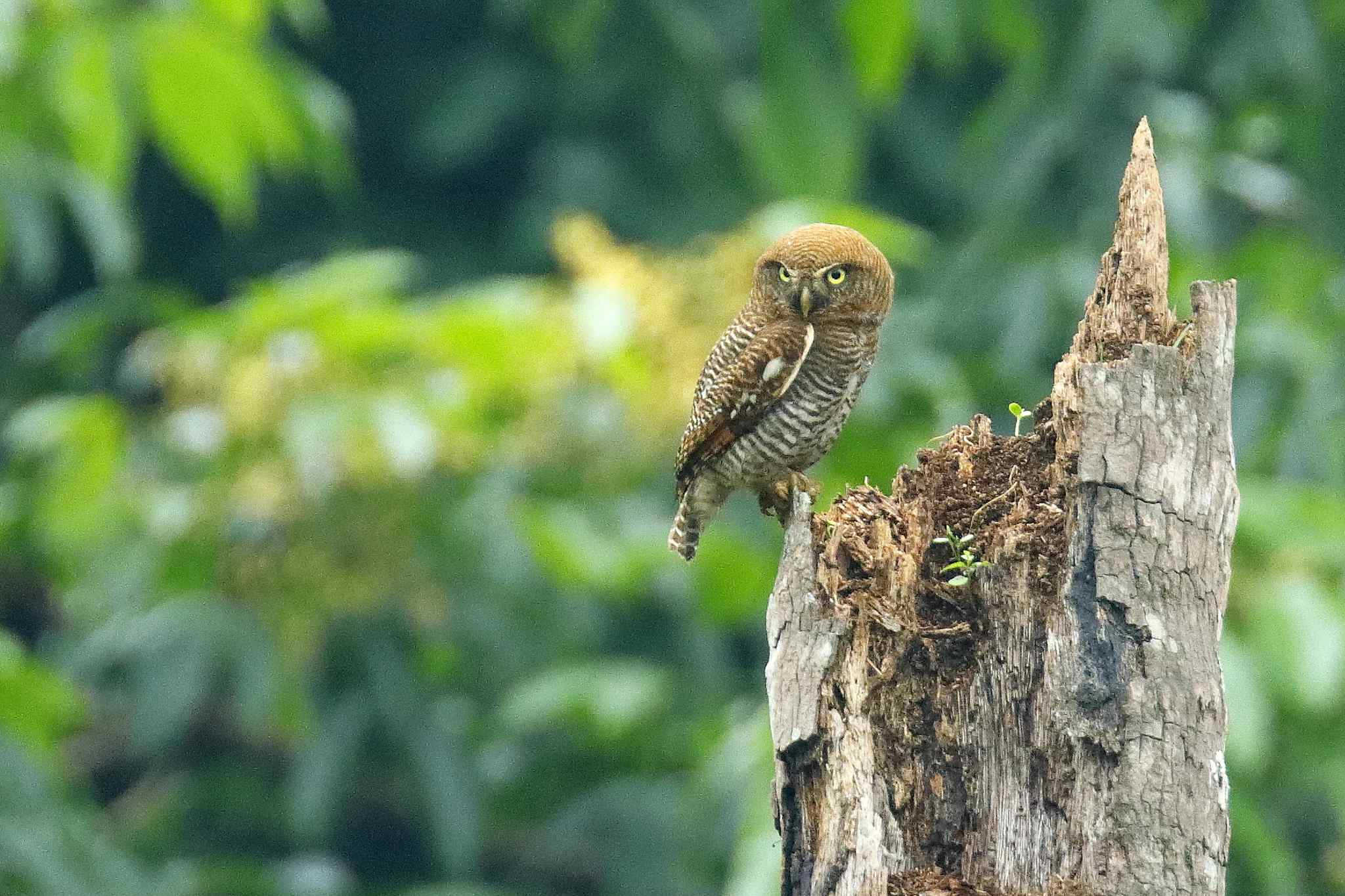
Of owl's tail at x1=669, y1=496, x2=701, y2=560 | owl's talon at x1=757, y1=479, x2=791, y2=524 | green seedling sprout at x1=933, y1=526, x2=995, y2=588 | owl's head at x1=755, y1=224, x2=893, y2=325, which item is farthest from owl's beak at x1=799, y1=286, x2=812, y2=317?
green seedling sprout at x1=933, y1=526, x2=995, y2=588

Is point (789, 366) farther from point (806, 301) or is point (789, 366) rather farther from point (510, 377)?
point (510, 377)

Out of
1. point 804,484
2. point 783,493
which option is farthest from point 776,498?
point 804,484

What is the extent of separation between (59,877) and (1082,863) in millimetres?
5288

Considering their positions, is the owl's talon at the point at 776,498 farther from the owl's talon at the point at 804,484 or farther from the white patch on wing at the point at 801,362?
the white patch on wing at the point at 801,362

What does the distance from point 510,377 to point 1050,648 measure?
14.8ft

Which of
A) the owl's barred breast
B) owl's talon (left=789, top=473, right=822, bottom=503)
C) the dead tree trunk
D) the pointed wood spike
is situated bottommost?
the dead tree trunk

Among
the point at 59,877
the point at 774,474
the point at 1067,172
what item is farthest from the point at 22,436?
the point at 1067,172

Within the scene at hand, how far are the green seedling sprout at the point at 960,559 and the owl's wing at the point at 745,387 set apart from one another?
1.36 metres

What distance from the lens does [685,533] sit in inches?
203

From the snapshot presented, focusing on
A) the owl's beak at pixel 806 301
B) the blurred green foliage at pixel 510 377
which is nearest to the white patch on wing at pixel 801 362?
the owl's beak at pixel 806 301

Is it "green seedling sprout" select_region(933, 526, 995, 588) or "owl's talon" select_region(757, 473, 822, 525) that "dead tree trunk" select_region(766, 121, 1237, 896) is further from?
"owl's talon" select_region(757, 473, 822, 525)

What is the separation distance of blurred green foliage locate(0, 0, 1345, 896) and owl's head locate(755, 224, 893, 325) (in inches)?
63.7

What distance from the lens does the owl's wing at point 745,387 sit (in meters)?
4.57

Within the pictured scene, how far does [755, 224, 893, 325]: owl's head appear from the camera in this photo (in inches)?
169
